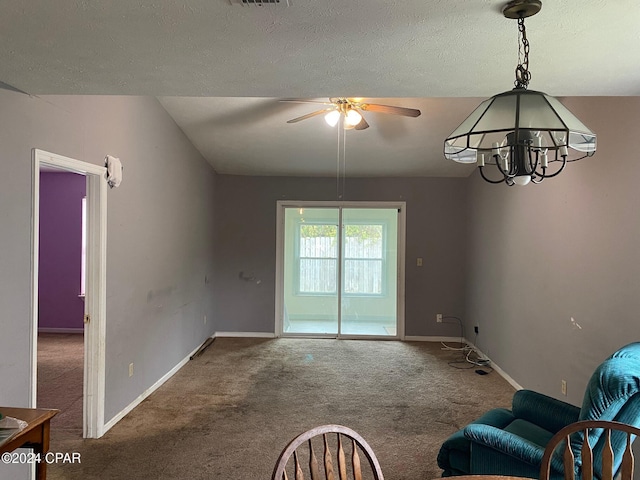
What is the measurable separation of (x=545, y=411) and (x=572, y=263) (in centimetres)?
130

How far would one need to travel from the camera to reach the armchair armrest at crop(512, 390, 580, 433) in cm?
233

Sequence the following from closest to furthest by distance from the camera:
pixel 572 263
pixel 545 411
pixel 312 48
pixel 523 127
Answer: pixel 523 127 < pixel 312 48 < pixel 545 411 < pixel 572 263

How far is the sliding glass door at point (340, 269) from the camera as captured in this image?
21.0ft

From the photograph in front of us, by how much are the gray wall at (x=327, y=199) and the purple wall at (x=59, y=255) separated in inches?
83.3

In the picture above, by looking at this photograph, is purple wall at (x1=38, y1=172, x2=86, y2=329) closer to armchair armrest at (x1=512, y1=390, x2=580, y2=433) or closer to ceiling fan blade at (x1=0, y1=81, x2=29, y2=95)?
ceiling fan blade at (x1=0, y1=81, x2=29, y2=95)

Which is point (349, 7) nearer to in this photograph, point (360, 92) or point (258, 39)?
point (258, 39)

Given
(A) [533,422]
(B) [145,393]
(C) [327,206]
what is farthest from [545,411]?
(C) [327,206]

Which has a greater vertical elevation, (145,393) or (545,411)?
(545,411)

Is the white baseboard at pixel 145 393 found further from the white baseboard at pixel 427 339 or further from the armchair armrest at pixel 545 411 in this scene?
the white baseboard at pixel 427 339

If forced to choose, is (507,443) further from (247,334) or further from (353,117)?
(247,334)

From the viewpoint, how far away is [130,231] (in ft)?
11.7

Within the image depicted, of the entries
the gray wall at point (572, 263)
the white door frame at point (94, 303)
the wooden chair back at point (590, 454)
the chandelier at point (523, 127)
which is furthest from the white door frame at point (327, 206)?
the wooden chair back at point (590, 454)

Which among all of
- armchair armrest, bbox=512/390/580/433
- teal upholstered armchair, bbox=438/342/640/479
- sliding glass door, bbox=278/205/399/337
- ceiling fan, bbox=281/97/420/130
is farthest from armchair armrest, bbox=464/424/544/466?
sliding glass door, bbox=278/205/399/337

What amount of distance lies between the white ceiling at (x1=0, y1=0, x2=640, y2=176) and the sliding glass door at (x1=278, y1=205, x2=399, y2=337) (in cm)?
410
